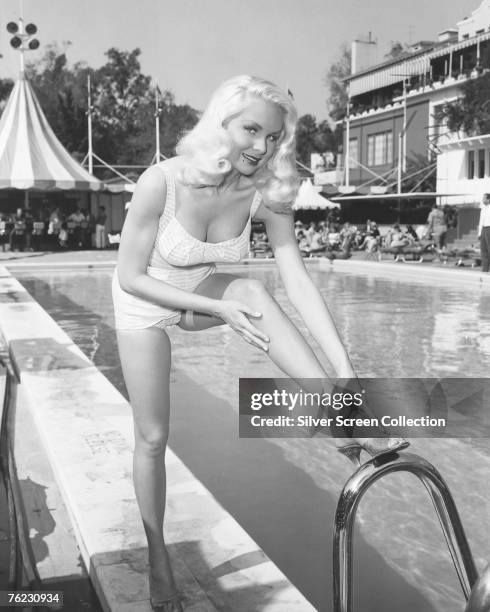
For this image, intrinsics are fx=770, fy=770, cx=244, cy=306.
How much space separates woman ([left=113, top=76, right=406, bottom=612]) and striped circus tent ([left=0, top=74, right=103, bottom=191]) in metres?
19.2

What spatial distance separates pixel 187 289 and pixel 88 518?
0.98 metres

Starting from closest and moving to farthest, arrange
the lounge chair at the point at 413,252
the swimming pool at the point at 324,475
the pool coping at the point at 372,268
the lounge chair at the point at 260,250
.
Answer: the swimming pool at the point at 324,475, the pool coping at the point at 372,268, the lounge chair at the point at 413,252, the lounge chair at the point at 260,250

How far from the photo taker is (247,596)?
6.84 feet

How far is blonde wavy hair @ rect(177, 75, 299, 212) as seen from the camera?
6.14ft

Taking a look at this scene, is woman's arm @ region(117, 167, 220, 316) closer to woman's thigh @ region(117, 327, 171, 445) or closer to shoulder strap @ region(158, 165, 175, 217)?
shoulder strap @ region(158, 165, 175, 217)

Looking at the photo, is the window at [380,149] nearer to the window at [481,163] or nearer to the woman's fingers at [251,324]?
the window at [481,163]

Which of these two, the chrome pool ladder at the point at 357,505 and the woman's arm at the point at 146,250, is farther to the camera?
the woman's arm at the point at 146,250

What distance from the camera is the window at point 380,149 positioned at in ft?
110

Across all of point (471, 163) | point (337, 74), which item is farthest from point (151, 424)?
point (337, 74)

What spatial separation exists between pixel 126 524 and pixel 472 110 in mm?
25241

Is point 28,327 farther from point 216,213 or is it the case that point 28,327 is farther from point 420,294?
point 420,294

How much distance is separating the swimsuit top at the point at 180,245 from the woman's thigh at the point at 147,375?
191mm

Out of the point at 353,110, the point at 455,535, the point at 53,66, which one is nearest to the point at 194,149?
the point at 455,535

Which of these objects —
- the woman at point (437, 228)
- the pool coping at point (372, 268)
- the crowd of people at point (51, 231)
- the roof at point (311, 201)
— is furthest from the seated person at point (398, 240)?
the crowd of people at point (51, 231)
